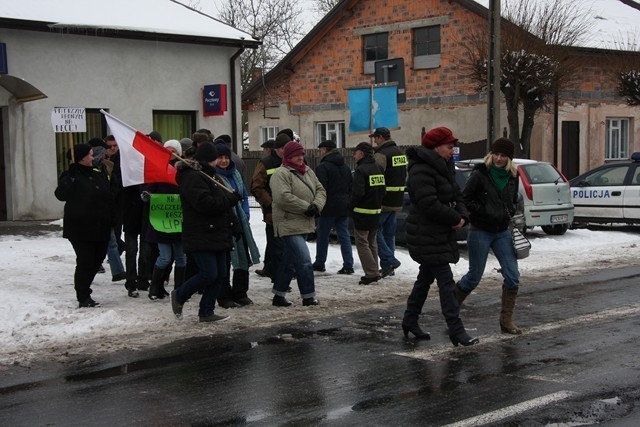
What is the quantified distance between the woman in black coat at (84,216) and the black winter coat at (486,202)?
12.9 ft

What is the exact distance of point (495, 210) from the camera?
7.98m

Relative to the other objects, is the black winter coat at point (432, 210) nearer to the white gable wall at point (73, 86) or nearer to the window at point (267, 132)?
the white gable wall at point (73, 86)

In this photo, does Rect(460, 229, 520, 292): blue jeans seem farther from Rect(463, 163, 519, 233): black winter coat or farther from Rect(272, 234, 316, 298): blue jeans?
Rect(272, 234, 316, 298): blue jeans

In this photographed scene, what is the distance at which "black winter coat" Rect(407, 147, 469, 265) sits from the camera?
24.8 feet

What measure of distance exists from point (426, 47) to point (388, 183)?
1819 centimetres

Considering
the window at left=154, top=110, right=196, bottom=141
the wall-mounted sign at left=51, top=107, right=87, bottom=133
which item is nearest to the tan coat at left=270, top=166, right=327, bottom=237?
the wall-mounted sign at left=51, top=107, right=87, bottom=133

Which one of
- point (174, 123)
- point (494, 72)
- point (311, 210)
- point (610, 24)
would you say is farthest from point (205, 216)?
point (610, 24)

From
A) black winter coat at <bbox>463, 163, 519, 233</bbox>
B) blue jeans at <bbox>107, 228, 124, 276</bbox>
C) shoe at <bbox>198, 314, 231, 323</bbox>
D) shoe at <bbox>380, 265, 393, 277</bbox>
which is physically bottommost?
shoe at <bbox>380, 265, 393, 277</bbox>

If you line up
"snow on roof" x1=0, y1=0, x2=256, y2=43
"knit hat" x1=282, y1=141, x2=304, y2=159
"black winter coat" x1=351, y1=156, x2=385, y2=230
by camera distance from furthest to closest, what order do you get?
"snow on roof" x1=0, y1=0, x2=256, y2=43
"black winter coat" x1=351, y1=156, x2=385, y2=230
"knit hat" x1=282, y1=141, x2=304, y2=159

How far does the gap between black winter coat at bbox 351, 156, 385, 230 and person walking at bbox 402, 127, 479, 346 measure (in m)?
3.69

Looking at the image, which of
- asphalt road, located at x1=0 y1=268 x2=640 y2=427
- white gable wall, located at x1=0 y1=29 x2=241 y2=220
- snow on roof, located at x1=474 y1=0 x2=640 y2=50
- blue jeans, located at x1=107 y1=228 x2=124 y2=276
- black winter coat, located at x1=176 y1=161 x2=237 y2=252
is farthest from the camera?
snow on roof, located at x1=474 y1=0 x2=640 y2=50

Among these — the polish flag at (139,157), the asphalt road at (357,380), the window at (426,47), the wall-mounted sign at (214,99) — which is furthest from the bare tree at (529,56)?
the polish flag at (139,157)

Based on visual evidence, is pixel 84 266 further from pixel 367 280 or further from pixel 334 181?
pixel 367 280

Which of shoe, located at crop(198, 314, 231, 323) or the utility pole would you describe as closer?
shoe, located at crop(198, 314, 231, 323)
